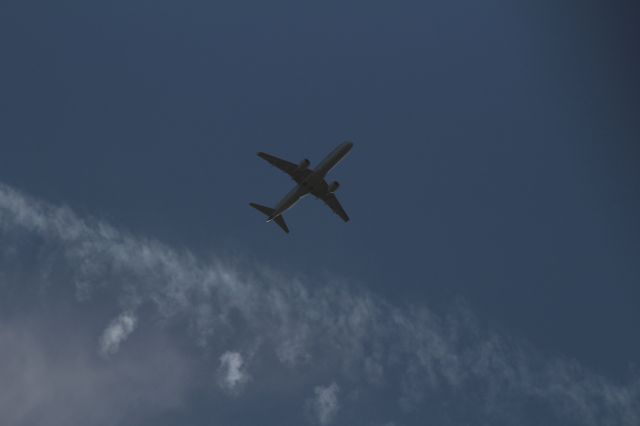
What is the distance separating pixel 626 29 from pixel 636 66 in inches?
214

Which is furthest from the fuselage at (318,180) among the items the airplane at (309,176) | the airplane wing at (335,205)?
the airplane wing at (335,205)

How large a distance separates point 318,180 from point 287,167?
23.7 ft

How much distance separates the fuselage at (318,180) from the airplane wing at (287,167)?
36.6 inches

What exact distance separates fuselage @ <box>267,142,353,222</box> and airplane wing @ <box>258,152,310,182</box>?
929 millimetres

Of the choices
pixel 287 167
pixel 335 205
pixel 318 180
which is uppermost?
pixel 287 167

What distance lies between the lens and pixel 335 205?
136000 mm

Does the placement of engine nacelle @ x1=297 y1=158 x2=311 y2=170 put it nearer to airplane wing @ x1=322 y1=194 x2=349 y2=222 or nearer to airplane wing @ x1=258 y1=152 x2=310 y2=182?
airplane wing @ x1=258 y1=152 x2=310 y2=182

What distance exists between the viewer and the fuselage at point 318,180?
12719 centimetres

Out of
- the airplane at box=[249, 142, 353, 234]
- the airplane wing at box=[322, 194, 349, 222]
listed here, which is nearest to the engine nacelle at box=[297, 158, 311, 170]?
the airplane at box=[249, 142, 353, 234]

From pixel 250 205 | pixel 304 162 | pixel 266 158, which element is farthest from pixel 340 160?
pixel 250 205

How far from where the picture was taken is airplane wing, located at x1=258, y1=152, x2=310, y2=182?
127 metres

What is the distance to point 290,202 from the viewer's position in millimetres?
132250

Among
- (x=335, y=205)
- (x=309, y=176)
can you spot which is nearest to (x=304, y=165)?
(x=309, y=176)

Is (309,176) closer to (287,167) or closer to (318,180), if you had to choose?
(318,180)
